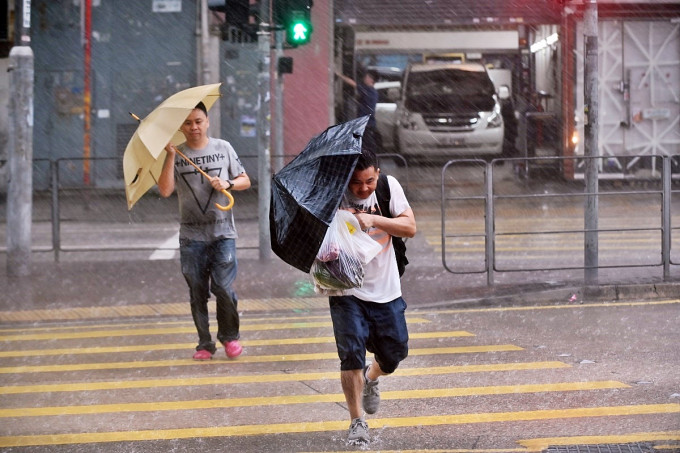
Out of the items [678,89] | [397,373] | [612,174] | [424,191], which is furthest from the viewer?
[678,89]

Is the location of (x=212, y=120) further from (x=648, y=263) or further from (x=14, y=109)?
(x=648, y=263)

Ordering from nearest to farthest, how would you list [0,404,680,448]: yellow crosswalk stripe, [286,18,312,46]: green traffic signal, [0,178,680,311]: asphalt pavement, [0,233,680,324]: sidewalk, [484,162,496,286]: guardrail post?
1. [0,404,680,448]: yellow crosswalk stripe
2. [0,233,680,324]: sidewalk
3. [0,178,680,311]: asphalt pavement
4. [484,162,496,286]: guardrail post
5. [286,18,312,46]: green traffic signal

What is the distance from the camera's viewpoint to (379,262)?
233 inches

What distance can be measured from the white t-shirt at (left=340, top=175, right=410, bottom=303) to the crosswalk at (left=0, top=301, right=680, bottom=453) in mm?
746

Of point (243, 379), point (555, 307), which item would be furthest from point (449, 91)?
point (243, 379)

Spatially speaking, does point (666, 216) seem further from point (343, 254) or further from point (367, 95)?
point (367, 95)

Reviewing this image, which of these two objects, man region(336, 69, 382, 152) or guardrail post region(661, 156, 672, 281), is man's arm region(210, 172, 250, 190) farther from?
man region(336, 69, 382, 152)

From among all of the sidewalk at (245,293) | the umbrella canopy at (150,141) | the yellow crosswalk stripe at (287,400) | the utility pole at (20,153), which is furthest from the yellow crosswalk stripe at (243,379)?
the utility pole at (20,153)

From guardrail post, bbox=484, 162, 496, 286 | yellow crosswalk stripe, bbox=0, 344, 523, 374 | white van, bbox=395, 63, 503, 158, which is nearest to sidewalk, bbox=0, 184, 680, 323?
guardrail post, bbox=484, 162, 496, 286

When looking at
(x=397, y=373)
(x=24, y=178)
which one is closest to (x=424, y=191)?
(x=24, y=178)

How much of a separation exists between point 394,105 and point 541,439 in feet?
59.9

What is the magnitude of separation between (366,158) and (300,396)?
202cm

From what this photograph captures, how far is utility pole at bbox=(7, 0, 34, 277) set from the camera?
12422 mm

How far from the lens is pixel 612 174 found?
22.0 meters
